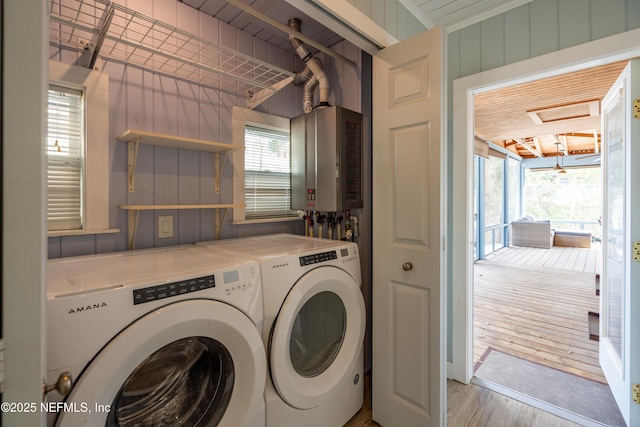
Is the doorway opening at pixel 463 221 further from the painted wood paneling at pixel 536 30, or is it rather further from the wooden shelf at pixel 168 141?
the wooden shelf at pixel 168 141

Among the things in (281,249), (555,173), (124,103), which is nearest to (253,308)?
(281,249)

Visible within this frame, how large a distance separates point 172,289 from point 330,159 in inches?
47.6

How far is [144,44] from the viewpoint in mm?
1639

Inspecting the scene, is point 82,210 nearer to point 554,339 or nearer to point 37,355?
point 37,355

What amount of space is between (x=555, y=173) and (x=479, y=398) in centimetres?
975

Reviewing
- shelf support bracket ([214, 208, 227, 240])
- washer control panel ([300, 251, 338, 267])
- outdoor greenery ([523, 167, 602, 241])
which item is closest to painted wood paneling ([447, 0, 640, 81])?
washer control panel ([300, 251, 338, 267])

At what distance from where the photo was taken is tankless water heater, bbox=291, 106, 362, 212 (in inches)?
72.4

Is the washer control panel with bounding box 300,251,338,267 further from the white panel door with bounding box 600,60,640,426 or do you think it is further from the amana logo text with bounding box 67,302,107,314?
the white panel door with bounding box 600,60,640,426

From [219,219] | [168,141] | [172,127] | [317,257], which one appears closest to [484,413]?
[317,257]

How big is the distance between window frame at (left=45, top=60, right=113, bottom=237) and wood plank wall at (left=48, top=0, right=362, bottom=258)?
3 cm

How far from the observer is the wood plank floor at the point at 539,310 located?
95.6 inches

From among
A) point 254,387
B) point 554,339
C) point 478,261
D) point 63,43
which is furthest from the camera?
point 478,261

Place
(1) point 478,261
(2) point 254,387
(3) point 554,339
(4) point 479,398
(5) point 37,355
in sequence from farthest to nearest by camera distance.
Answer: (1) point 478,261 → (3) point 554,339 → (4) point 479,398 → (2) point 254,387 → (5) point 37,355

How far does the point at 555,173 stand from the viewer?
29.6 ft
